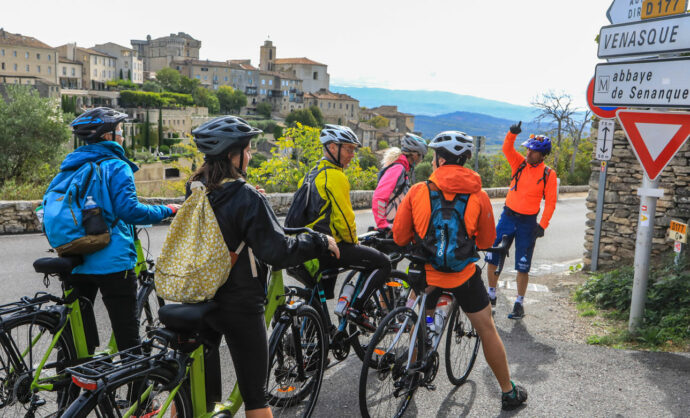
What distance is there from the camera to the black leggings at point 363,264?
14.6ft

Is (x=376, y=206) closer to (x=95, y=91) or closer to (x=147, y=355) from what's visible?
(x=147, y=355)

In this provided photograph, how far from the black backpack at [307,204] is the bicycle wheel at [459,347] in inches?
49.8

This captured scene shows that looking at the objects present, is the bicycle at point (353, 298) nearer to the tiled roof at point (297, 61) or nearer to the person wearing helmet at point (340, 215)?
the person wearing helmet at point (340, 215)

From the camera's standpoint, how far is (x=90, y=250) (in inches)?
142

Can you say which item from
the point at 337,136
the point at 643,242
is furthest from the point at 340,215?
the point at 643,242

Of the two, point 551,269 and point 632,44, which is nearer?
point 632,44

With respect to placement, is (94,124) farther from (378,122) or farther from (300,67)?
(300,67)

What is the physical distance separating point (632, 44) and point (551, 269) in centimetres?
531

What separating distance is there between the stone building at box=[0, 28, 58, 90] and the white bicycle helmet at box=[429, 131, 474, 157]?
12182 cm

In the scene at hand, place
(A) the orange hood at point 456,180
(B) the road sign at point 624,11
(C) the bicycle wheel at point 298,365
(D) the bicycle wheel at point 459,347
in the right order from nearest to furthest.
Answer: (C) the bicycle wheel at point 298,365 < (A) the orange hood at point 456,180 < (D) the bicycle wheel at point 459,347 < (B) the road sign at point 624,11

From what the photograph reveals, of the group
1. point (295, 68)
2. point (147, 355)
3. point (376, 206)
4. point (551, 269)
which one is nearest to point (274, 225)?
point (147, 355)

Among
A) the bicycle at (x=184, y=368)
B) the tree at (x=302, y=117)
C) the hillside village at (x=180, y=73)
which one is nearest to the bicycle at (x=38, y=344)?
the bicycle at (x=184, y=368)

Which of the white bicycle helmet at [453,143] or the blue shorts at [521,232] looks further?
the blue shorts at [521,232]

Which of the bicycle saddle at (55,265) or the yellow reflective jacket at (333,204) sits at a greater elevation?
the yellow reflective jacket at (333,204)
